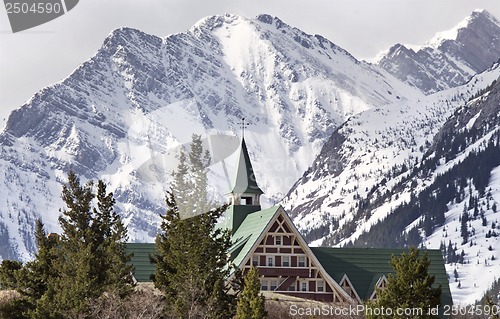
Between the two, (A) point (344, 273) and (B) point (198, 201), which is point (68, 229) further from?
(A) point (344, 273)

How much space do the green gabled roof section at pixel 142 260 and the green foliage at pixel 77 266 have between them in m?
24.4

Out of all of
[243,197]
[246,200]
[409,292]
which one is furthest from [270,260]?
[409,292]

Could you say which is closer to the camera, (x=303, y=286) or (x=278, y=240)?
(x=303, y=286)

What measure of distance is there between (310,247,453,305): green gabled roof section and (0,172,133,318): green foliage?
116 feet

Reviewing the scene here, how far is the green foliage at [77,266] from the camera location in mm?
→ 88625

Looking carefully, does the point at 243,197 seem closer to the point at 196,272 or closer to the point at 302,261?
the point at 302,261

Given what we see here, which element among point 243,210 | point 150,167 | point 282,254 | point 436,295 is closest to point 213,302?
point 436,295

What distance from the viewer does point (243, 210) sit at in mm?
132250

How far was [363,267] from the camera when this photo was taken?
127m

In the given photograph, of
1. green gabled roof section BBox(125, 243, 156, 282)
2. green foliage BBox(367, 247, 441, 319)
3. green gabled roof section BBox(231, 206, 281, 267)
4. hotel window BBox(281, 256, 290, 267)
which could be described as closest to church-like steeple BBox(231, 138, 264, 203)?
green gabled roof section BBox(231, 206, 281, 267)

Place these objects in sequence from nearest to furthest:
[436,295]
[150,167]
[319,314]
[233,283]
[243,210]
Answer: [150,167], [436,295], [233,283], [319,314], [243,210]

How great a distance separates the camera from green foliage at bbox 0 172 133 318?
88.6 m

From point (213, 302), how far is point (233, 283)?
7.13 m

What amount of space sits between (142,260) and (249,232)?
35.0ft
